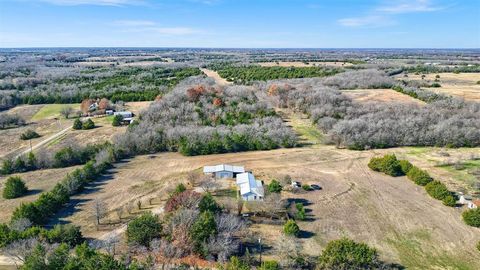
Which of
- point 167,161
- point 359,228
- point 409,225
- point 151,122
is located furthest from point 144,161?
point 409,225

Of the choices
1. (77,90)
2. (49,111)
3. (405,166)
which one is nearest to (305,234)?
(405,166)

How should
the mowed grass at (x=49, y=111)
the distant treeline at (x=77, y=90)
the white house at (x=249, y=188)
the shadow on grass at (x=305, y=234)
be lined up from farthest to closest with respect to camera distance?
1. the distant treeline at (x=77, y=90)
2. the mowed grass at (x=49, y=111)
3. the white house at (x=249, y=188)
4. the shadow on grass at (x=305, y=234)

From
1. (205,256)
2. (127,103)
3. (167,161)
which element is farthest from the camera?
(127,103)

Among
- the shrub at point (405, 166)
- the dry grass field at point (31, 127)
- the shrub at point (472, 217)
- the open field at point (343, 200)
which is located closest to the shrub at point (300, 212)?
the open field at point (343, 200)

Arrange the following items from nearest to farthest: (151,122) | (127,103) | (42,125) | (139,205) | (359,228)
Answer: (359,228)
(139,205)
(151,122)
(42,125)
(127,103)

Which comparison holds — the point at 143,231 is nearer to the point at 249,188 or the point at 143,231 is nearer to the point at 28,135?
the point at 249,188

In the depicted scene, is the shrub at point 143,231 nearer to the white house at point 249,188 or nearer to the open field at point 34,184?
the white house at point 249,188

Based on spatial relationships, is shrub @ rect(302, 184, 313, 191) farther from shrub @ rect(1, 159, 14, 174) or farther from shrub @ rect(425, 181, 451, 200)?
shrub @ rect(1, 159, 14, 174)

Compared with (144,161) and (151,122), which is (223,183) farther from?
(151,122)
